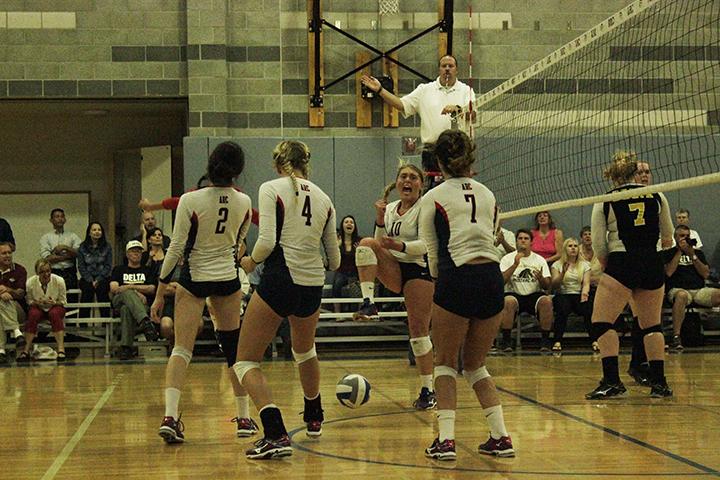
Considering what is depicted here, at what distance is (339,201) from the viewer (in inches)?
617

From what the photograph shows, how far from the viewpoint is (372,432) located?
6.99m

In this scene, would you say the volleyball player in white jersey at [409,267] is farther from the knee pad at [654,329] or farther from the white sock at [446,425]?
the white sock at [446,425]

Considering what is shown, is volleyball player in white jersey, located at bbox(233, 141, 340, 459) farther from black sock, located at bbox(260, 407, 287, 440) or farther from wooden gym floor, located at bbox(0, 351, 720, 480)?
wooden gym floor, located at bbox(0, 351, 720, 480)

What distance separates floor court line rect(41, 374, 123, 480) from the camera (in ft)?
19.0

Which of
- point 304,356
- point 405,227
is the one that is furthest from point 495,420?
point 405,227

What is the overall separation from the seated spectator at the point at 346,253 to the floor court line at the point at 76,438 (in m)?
5.12

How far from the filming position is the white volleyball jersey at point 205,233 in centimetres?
648

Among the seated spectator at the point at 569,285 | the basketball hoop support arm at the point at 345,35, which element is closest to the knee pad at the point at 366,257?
the seated spectator at the point at 569,285

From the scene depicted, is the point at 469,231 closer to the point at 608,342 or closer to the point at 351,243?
the point at 608,342

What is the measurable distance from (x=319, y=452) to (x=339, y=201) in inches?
379

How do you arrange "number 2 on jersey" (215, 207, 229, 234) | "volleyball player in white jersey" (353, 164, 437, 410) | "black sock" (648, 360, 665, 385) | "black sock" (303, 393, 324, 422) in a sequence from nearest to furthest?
1. "number 2 on jersey" (215, 207, 229, 234)
2. "black sock" (303, 393, 324, 422)
3. "volleyball player in white jersey" (353, 164, 437, 410)
4. "black sock" (648, 360, 665, 385)

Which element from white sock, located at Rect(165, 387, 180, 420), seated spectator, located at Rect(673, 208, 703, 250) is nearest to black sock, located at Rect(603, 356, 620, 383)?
white sock, located at Rect(165, 387, 180, 420)

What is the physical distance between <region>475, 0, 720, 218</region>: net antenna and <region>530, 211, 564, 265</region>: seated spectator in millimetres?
798

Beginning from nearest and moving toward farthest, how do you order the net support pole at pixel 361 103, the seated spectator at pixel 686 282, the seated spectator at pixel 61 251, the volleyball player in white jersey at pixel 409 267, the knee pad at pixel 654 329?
the volleyball player in white jersey at pixel 409 267 → the knee pad at pixel 654 329 → the seated spectator at pixel 686 282 → the seated spectator at pixel 61 251 → the net support pole at pixel 361 103
